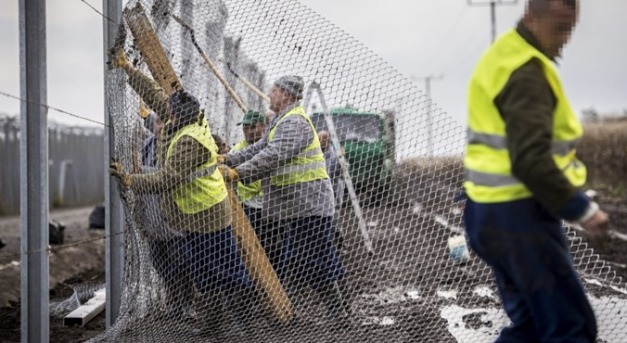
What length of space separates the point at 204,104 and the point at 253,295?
1524 millimetres

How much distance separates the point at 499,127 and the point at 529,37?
397 mm

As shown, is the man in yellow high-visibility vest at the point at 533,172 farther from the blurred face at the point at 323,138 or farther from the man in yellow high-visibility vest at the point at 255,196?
the blurred face at the point at 323,138

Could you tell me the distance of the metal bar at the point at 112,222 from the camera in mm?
6047

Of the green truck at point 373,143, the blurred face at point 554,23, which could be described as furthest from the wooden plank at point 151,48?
the blurred face at point 554,23

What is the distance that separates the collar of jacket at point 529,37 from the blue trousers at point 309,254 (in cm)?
290

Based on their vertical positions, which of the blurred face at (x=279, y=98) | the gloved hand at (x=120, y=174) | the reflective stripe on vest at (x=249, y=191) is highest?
the blurred face at (x=279, y=98)

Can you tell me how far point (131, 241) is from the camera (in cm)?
599

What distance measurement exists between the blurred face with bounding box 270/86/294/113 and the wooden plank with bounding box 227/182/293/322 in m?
0.68

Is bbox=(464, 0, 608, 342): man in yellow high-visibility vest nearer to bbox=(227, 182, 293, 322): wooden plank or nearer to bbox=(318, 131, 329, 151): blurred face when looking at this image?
bbox=(227, 182, 293, 322): wooden plank

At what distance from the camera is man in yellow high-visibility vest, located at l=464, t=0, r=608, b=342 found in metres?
3.13

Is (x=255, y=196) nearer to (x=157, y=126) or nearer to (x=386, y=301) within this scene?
(x=157, y=126)

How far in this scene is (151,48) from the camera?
572 cm

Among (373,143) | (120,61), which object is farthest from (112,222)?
(373,143)

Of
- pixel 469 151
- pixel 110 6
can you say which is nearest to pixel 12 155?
pixel 110 6
